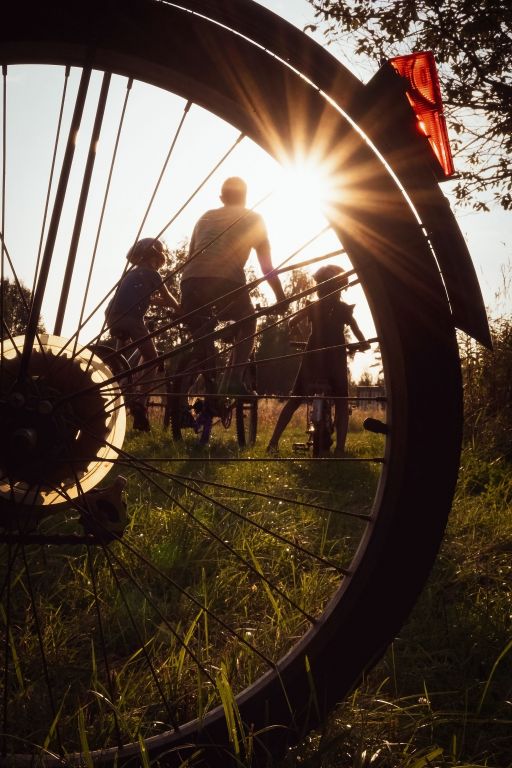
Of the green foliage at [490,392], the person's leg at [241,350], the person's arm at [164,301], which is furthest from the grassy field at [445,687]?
the person's arm at [164,301]

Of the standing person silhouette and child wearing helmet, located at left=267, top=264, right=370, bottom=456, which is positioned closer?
the standing person silhouette

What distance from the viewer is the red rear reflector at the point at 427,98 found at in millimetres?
1070

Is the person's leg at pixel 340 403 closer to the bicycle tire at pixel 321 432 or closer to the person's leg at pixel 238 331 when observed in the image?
the bicycle tire at pixel 321 432

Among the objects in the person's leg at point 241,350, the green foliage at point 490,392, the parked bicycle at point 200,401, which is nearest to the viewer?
the green foliage at point 490,392

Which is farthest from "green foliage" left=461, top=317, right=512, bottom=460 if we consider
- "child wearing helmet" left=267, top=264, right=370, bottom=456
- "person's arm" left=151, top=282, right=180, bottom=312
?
"person's arm" left=151, top=282, right=180, bottom=312

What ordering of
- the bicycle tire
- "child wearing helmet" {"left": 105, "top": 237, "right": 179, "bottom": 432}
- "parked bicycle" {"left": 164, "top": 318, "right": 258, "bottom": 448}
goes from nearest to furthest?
"child wearing helmet" {"left": 105, "top": 237, "right": 179, "bottom": 432}
the bicycle tire
"parked bicycle" {"left": 164, "top": 318, "right": 258, "bottom": 448}

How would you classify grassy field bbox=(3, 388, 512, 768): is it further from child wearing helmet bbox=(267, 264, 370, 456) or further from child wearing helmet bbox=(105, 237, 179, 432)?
child wearing helmet bbox=(267, 264, 370, 456)

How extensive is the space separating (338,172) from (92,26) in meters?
0.53

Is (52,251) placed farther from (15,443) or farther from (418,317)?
(418,317)

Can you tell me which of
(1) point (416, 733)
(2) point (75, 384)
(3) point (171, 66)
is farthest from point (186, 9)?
(1) point (416, 733)

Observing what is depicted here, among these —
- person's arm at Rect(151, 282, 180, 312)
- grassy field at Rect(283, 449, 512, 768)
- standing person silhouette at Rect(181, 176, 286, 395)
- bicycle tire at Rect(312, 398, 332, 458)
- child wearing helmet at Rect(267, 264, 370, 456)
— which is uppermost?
standing person silhouette at Rect(181, 176, 286, 395)

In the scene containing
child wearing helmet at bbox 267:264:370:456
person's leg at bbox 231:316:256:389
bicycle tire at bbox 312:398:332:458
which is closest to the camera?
person's leg at bbox 231:316:256:389

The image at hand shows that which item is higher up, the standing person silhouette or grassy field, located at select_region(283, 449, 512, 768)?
the standing person silhouette

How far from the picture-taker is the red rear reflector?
3.51 feet
